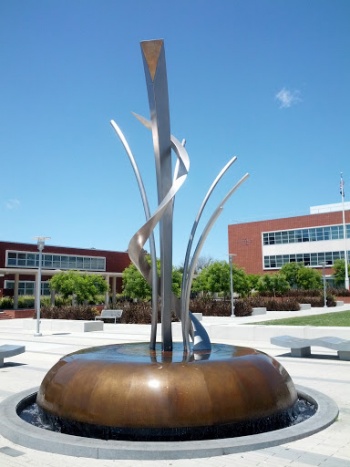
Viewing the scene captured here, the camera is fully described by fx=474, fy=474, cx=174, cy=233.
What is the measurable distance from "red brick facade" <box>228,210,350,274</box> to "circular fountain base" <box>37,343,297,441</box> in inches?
2198

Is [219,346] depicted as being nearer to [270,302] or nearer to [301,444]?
[301,444]

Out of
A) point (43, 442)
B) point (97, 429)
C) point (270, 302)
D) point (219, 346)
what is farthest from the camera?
point (270, 302)

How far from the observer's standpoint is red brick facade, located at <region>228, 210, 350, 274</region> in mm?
60594

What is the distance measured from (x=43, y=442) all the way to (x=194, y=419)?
1633mm

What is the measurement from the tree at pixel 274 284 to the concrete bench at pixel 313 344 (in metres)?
36.5

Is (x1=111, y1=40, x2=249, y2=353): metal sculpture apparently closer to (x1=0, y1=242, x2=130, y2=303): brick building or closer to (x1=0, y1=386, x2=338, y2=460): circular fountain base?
(x1=0, y1=386, x2=338, y2=460): circular fountain base

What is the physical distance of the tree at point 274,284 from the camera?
159ft

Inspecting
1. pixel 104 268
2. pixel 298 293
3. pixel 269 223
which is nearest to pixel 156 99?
pixel 104 268

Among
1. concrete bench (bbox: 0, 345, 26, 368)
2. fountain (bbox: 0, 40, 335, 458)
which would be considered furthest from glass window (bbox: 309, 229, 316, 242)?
fountain (bbox: 0, 40, 335, 458)

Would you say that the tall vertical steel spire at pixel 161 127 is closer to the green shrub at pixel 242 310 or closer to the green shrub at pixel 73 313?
the green shrub at pixel 73 313

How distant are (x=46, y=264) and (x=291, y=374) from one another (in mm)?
33638

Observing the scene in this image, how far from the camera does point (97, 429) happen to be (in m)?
5.46

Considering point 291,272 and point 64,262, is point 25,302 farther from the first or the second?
point 291,272

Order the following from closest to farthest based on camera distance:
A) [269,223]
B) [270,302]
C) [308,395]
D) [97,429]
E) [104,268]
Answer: [97,429]
[308,395]
[270,302]
[104,268]
[269,223]
